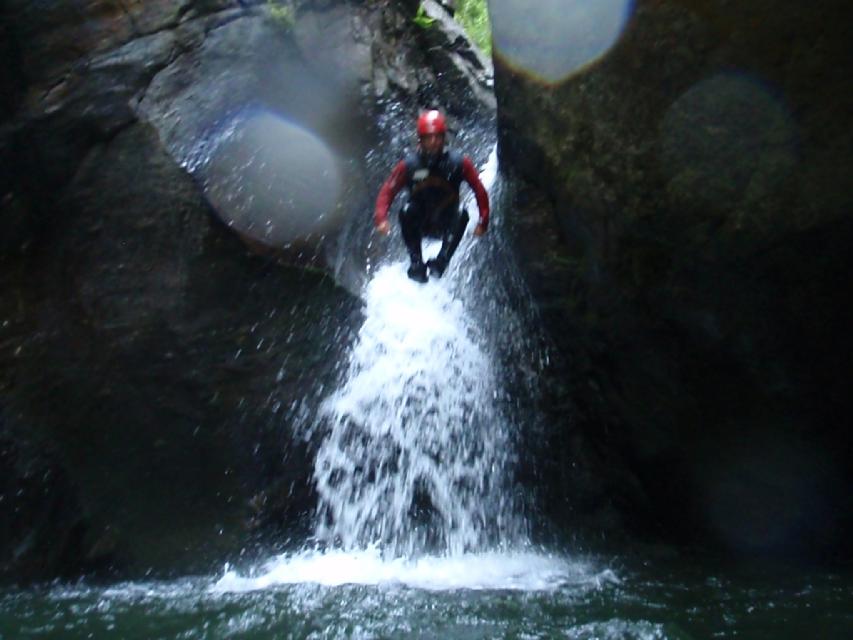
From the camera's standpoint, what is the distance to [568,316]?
24.1 ft

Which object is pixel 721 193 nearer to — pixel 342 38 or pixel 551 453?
pixel 551 453

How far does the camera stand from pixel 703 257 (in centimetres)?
603

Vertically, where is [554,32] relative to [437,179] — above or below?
above

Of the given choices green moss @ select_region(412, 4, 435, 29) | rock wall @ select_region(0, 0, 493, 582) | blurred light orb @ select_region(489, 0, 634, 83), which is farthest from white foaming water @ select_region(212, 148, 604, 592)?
green moss @ select_region(412, 4, 435, 29)

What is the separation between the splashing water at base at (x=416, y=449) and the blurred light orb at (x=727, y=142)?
290 centimetres

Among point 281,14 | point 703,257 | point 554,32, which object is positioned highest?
point 281,14

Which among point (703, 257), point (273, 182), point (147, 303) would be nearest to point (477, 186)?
point (273, 182)

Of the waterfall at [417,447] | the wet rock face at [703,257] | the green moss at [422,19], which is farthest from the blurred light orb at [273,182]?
the green moss at [422,19]

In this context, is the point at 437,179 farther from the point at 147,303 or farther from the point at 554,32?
the point at 147,303

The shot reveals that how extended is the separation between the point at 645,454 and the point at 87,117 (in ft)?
18.7

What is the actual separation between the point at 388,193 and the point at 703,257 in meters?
2.93

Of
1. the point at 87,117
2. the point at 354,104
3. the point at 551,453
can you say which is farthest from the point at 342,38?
the point at 551,453

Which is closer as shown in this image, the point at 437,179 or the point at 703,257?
the point at 703,257

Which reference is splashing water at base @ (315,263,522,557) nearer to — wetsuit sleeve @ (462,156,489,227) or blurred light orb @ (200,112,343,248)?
blurred light orb @ (200,112,343,248)
